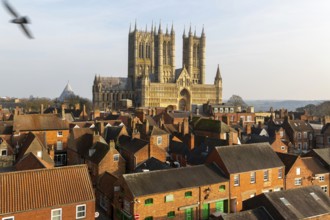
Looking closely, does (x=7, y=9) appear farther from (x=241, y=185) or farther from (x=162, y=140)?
(x=162, y=140)

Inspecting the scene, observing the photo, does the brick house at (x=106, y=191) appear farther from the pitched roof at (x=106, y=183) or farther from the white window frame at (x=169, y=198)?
the white window frame at (x=169, y=198)

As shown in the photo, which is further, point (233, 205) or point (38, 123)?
point (38, 123)

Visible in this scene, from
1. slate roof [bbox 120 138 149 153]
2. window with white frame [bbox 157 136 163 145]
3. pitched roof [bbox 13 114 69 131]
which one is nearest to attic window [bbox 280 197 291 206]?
slate roof [bbox 120 138 149 153]

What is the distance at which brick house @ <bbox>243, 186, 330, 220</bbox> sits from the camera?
25922 millimetres

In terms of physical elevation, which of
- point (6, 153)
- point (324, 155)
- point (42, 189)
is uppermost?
point (42, 189)

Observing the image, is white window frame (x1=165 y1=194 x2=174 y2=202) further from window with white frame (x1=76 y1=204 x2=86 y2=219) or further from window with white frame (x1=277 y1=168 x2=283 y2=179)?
window with white frame (x1=277 y1=168 x2=283 y2=179)

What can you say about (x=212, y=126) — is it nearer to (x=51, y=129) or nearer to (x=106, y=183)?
(x=51, y=129)

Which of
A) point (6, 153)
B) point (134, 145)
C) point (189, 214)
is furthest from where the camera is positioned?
point (6, 153)

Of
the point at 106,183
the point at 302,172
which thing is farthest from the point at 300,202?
the point at 106,183

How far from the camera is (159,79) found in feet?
520

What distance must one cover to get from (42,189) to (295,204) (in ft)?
66.0

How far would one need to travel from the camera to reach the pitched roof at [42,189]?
2278 centimetres

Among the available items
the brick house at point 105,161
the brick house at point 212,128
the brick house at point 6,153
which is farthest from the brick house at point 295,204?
the brick house at point 6,153

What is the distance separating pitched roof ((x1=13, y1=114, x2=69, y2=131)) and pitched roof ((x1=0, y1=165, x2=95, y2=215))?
90.3 feet
